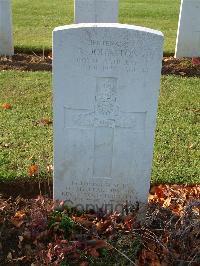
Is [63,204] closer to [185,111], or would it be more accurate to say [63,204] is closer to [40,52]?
[185,111]

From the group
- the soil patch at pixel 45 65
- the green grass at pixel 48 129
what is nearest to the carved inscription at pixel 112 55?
the green grass at pixel 48 129

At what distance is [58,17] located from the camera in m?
13.4

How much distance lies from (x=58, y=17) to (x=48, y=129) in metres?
8.49

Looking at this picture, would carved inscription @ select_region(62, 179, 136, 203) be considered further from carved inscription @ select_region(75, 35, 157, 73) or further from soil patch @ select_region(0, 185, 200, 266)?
carved inscription @ select_region(75, 35, 157, 73)

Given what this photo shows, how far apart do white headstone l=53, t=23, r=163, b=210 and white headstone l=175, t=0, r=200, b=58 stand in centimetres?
585

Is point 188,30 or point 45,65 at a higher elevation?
point 188,30

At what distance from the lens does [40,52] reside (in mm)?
9820

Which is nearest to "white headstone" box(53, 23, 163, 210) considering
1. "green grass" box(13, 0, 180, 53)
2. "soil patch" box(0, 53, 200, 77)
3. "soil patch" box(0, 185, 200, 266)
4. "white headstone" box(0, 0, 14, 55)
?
"soil patch" box(0, 185, 200, 266)

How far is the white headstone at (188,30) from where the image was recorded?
884 centimetres

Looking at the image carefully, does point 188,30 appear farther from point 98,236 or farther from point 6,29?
point 98,236

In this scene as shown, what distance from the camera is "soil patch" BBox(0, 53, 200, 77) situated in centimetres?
848

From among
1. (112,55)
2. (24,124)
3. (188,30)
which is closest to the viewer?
(112,55)

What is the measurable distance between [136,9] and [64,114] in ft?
39.0

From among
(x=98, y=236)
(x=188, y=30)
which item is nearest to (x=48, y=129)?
(x=98, y=236)
